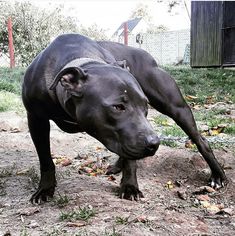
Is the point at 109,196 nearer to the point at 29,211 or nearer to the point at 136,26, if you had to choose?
the point at 29,211

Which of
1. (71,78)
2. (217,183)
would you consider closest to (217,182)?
(217,183)

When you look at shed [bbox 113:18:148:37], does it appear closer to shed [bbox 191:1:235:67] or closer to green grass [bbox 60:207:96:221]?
shed [bbox 191:1:235:67]

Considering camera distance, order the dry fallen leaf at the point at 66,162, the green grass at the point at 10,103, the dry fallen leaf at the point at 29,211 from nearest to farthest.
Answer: the dry fallen leaf at the point at 29,211, the dry fallen leaf at the point at 66,162, the green grass at the point at 10,103

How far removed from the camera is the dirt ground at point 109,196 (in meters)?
2.71

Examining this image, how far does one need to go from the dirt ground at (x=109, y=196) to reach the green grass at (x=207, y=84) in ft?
13.1

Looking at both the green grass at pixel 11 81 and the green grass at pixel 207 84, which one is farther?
the green grass at pixel 11 81

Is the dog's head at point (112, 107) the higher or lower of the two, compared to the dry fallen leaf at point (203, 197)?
higher

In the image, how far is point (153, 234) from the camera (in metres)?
2.54

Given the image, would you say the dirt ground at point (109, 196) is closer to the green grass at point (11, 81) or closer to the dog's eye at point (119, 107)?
the dog's eye at point (119, 107)

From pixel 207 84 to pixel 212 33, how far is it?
150 inches

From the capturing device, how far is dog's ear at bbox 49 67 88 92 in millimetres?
2641

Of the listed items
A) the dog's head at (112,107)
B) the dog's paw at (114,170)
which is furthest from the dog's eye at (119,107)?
the dog's paw at (114,170)

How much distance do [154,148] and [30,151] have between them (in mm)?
2907

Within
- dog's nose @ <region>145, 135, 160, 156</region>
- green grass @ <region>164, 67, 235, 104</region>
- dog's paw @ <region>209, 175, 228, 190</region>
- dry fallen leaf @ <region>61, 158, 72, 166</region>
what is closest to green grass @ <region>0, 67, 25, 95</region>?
green grass @ <region>164, 67, 235, 104</region>
